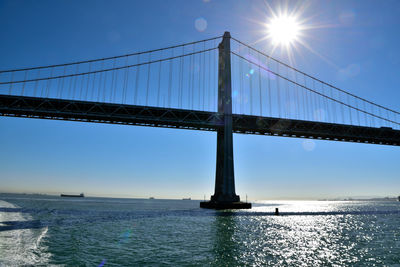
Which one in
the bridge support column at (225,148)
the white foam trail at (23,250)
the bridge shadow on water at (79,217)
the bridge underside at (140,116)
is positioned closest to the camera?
the white foam trail at (23,250)

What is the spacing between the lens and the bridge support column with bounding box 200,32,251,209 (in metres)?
41.0

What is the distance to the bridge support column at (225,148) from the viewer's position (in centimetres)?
4100

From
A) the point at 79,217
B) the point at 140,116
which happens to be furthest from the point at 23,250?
the point at 140,116

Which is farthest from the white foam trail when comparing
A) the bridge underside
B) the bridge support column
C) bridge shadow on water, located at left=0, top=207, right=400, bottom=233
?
the bridge underside

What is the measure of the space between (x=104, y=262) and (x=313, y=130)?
51.3m

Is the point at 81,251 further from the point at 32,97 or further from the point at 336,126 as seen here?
the point at 336,126

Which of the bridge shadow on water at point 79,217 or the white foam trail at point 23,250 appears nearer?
the white foam trail at point 23,250

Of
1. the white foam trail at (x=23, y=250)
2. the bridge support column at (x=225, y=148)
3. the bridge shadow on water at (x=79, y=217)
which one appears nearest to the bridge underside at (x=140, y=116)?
Answer: the bridge support column at (x=225, y=148)

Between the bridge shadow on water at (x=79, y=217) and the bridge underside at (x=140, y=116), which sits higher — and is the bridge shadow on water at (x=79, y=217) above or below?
below

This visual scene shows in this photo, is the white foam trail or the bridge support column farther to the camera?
the bridge support column

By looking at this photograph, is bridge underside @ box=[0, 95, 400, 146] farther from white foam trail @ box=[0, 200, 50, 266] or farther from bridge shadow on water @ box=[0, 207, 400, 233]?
white foam trail @ box=[0, 200, 50, 266]

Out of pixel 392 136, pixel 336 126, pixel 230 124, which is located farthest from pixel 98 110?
pixel 392 136

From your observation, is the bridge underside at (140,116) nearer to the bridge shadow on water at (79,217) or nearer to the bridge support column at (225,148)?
the bridge support column at (225,148)

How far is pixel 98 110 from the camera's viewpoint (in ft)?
150
